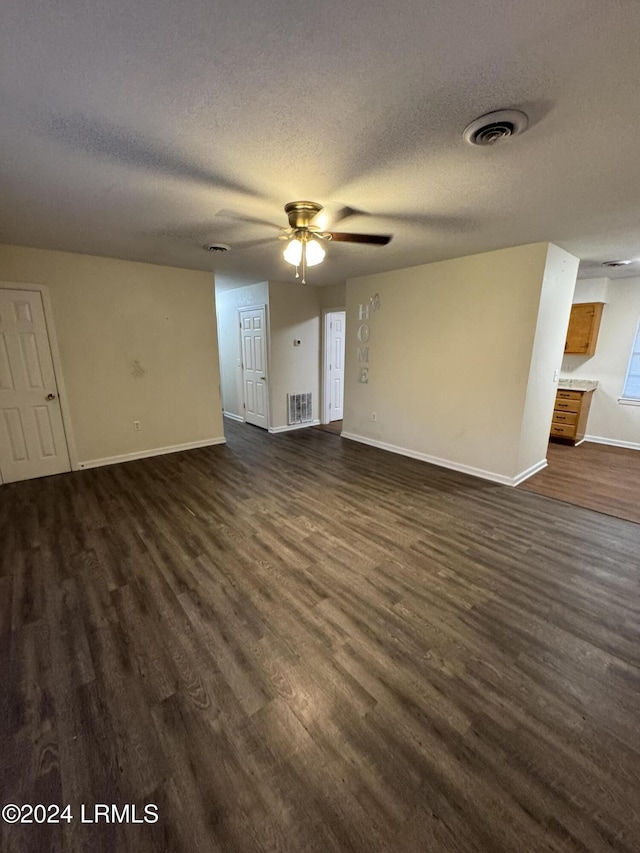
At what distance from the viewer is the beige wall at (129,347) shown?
3756mm

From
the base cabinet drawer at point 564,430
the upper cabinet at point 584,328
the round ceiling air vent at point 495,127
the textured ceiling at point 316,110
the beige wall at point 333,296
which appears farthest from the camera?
the beige wall at point 333,296

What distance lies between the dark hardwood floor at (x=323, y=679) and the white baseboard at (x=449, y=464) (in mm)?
755

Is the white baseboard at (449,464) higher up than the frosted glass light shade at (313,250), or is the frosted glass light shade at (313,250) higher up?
the frosted glass light shade at (313,250)

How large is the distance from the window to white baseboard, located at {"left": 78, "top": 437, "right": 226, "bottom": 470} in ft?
19.8

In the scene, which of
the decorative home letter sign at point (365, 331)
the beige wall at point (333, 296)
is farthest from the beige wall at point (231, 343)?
the decorative home letter sign at point (365, 331)

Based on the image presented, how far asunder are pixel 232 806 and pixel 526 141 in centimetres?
294

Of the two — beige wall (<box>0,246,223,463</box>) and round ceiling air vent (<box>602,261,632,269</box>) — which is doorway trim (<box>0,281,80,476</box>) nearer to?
beige wall (<box>0,246,223,463</box>)

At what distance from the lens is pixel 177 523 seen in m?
2.96

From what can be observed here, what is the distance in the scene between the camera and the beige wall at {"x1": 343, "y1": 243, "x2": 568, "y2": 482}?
3480mm

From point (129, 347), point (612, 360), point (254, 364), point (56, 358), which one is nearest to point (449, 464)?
point (612, 360)

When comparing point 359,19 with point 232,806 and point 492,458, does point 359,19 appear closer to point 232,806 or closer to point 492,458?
point 232,806

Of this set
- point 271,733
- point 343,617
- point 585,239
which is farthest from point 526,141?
point 271,733

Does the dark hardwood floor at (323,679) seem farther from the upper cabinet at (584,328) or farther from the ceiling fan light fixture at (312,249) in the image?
the upper cabinet at (584,328)

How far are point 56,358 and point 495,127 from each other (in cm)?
433
